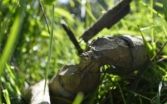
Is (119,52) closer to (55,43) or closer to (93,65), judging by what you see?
(93,65)

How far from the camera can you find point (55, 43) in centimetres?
113

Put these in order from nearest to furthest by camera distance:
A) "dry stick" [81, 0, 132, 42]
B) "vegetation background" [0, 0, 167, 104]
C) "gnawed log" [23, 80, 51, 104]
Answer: "gnawed log" [23, 80, 51, 104], "vegetation background" [0, 0, 167, 104], "dry stick" [81, 0, 132, 42]

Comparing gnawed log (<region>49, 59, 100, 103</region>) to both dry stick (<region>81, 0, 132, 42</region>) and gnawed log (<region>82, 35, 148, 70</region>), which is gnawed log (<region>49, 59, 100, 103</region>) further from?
dry stick (<region>81, 0, 132, 42</region>)

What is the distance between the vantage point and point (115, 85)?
693mm

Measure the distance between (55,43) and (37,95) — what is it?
0.50 m

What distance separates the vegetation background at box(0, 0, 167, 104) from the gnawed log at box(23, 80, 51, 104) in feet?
0.05

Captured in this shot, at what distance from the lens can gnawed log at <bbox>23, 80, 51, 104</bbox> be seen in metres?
0.58

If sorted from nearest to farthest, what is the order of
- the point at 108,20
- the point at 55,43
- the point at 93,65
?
the point at 93,65
the point at 108,20
the point at 55,43

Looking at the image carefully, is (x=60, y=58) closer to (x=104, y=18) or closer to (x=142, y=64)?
(x=104, y=18)

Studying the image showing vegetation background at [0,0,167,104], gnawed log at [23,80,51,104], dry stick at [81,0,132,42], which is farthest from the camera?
dry stick at [81,0,132,42]

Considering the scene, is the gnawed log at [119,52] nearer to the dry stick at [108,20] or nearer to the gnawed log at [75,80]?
the gnawed log at [75,80]

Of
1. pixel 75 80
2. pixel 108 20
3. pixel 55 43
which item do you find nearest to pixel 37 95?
pixel 75 80

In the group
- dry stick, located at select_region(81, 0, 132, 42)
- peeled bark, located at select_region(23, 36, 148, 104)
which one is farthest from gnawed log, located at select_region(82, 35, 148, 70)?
dry stick, located at select_region(81, 0, 132, 42)

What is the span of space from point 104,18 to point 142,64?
0.19 metres
